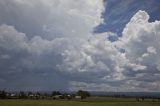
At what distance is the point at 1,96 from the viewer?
196750mm

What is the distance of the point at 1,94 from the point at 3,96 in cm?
223

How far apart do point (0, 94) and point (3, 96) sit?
96.5 inches

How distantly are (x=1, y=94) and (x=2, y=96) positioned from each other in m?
2.15

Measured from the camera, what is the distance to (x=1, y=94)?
199000 millimetres

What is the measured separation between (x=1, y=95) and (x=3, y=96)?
149 centimetres

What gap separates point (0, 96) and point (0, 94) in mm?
2995

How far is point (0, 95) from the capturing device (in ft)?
646

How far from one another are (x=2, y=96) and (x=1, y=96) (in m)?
0.89

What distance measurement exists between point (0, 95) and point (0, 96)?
58.9 inches

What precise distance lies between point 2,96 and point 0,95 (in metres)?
1.52

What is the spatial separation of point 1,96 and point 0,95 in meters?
0.96

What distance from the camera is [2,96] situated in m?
198

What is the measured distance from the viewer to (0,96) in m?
196
